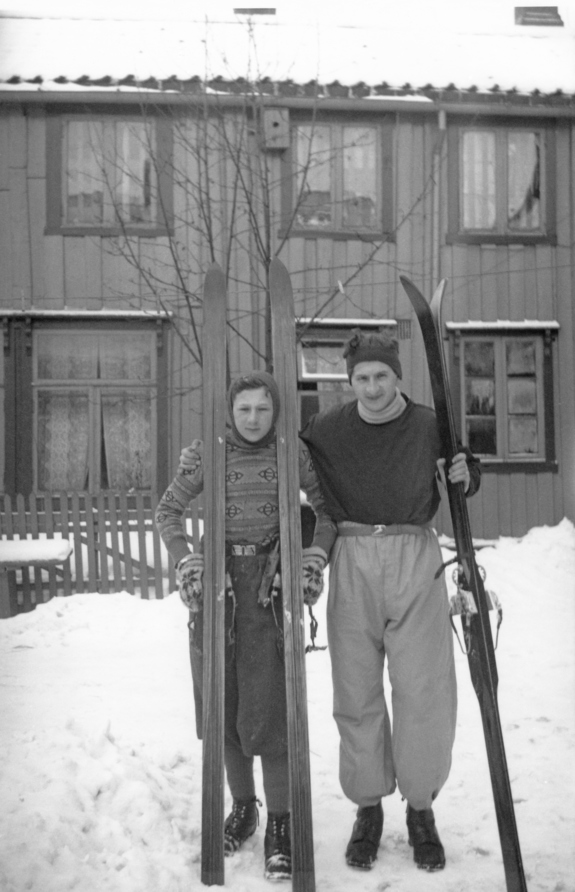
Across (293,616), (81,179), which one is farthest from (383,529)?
(81,179)

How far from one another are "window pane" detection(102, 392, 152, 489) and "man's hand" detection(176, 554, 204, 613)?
6377 mm

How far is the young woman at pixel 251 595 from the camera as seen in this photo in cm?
252

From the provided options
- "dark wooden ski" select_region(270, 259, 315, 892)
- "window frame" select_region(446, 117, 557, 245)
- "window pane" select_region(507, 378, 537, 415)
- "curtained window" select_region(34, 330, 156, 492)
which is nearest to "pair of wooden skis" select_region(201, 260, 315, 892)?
"dark wooden ski" select_region(270, 259, 315, 892)

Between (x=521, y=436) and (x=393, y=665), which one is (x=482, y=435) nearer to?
(x=521, y=436)

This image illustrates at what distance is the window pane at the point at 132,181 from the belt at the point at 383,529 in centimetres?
682

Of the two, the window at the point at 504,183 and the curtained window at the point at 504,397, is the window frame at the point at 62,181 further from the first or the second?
the curtained window at the point at 504,397

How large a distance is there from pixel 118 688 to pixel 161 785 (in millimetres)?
1541

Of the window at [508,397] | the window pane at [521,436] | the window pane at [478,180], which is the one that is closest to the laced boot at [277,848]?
the window at [508,397]

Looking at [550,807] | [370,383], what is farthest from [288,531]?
[550,807]

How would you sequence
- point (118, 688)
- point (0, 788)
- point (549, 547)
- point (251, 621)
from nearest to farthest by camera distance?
point (251, 621)
point (0, 788)
point (118, 688)
point (549, 547)

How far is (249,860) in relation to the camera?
2.57m

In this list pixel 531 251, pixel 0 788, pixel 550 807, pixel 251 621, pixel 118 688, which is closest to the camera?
Result: pixel 251 621

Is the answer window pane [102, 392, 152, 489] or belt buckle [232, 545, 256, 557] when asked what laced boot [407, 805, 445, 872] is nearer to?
belt buckle [232, 545, 256, 557]

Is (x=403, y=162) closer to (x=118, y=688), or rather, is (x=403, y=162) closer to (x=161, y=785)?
(x=118, y=688)
